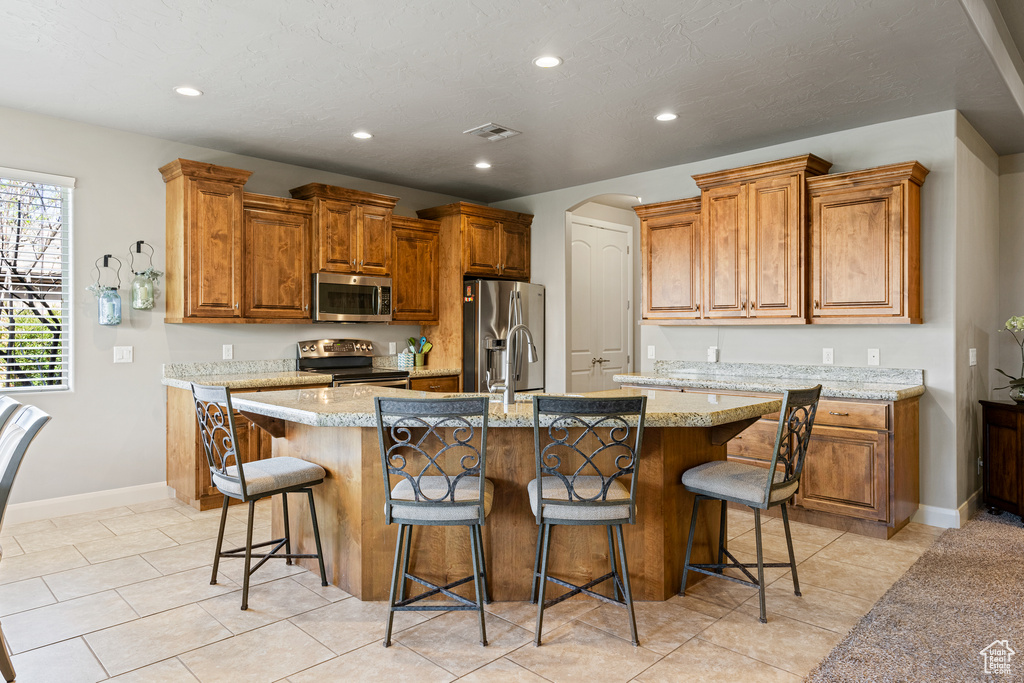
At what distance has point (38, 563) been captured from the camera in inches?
129

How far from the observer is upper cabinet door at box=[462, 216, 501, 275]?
5863 millimetres

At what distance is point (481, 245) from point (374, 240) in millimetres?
1042

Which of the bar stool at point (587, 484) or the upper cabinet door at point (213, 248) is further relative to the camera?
the upper cabinet door at point (213, 248)

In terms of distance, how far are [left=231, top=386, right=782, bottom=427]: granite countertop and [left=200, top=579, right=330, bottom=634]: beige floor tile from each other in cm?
82

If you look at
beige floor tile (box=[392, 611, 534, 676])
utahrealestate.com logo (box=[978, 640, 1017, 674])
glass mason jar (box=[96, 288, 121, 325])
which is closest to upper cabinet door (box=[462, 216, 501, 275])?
glass mason jar (box=[96, 288, 121, 325])

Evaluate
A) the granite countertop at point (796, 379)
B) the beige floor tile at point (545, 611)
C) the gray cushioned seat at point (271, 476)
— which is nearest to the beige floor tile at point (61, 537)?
the gray cushioned seat at point (271, 476)

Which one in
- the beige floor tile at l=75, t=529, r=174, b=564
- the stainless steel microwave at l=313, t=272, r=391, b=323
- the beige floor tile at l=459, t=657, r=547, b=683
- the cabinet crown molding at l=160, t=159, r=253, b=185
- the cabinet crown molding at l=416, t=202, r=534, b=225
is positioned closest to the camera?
the beige floor tile at l=459, t=657, r=547, b=683

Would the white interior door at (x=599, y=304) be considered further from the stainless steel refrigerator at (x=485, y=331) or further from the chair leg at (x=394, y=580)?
the chair leg at (x=394, y=580)

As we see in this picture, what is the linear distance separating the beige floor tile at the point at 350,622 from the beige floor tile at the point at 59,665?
0.71 metres

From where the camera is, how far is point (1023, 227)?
4.76 meters

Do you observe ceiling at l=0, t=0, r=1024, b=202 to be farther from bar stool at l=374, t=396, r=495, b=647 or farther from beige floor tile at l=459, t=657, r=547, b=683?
beige floor tile at l=459, t=657, r=547, b=683

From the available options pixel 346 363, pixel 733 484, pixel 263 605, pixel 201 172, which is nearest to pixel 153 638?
pixel 263 605

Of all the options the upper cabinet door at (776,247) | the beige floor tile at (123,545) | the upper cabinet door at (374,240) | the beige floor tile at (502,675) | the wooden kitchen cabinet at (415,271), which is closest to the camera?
the beige floor tile at (502,675)

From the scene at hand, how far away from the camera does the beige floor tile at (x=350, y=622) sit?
2436 millimetres
